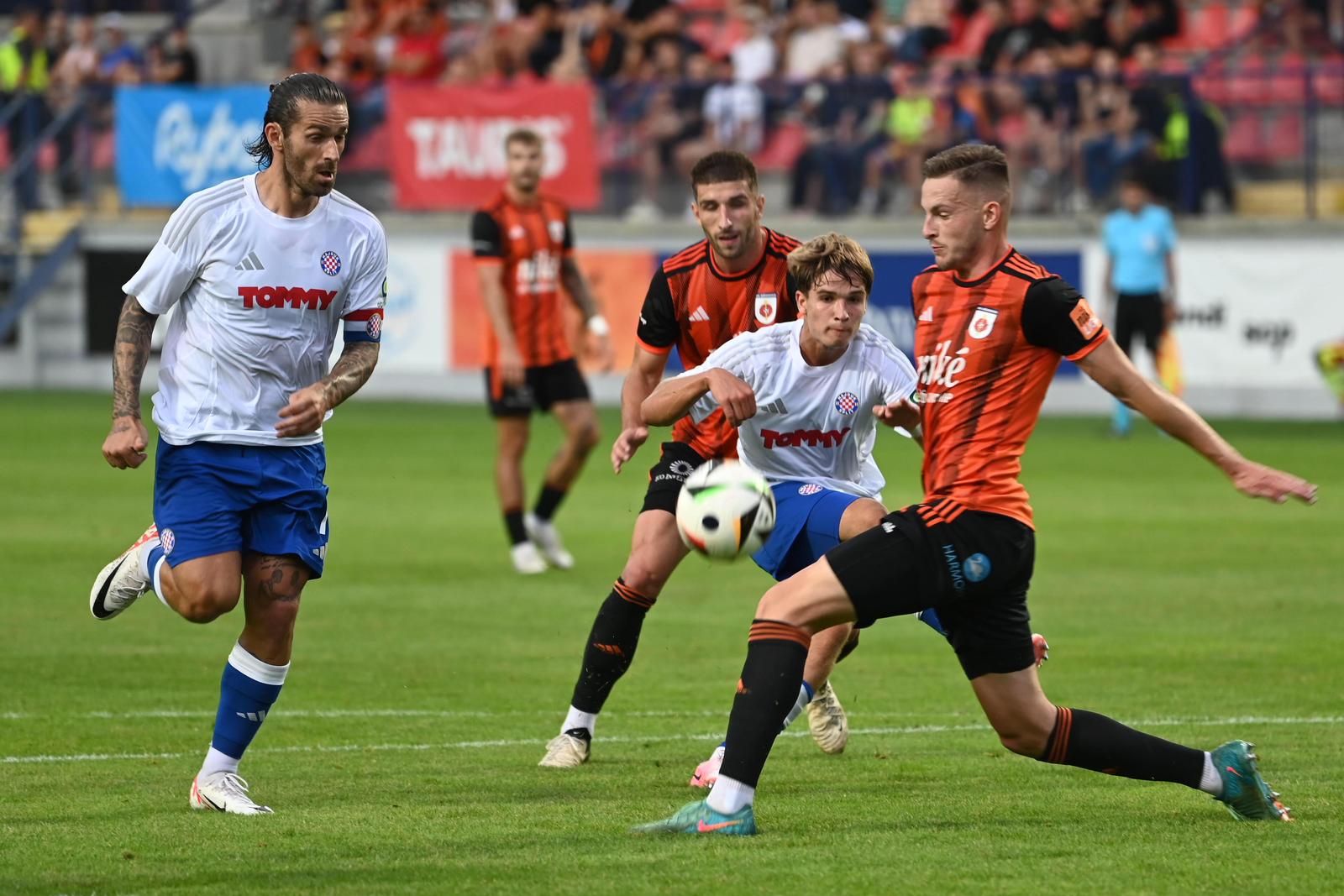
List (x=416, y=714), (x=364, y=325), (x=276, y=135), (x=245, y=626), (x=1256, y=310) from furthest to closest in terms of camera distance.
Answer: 1. (x=1256, y=310)
2. (x=416, y=714)
3. (x=364, y=325)
4. (x=245, y=626)
5. (x=276, y=135)

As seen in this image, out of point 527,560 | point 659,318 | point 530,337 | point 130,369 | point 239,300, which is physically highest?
point 239,300

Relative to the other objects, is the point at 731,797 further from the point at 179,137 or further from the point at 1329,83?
the point at 179,137

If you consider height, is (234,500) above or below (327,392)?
below

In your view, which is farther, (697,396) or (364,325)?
(364,325)

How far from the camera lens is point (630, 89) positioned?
2472 centimetres

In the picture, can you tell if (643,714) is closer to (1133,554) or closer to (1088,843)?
(1088,843)

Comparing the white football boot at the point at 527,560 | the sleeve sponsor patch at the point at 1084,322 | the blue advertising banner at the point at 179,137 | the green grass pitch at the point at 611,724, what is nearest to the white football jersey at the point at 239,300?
the green grass pitch at the point at 611,724

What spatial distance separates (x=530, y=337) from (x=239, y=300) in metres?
6.37

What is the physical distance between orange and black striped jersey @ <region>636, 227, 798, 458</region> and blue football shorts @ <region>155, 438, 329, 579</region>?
→ 1577 millimetres

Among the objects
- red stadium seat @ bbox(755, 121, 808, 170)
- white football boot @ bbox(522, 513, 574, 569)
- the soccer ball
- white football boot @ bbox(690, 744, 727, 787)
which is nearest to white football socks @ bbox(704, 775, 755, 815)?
the soccer ball

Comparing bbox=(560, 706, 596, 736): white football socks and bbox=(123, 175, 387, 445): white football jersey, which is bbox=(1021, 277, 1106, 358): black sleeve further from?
bbox=(560, 706, 596, 736): white football socks

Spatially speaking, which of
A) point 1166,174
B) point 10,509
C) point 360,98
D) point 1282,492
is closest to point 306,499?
point 1282,492

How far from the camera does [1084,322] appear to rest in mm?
5855

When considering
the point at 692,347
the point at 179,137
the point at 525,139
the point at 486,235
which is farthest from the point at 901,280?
the point at 692,347
